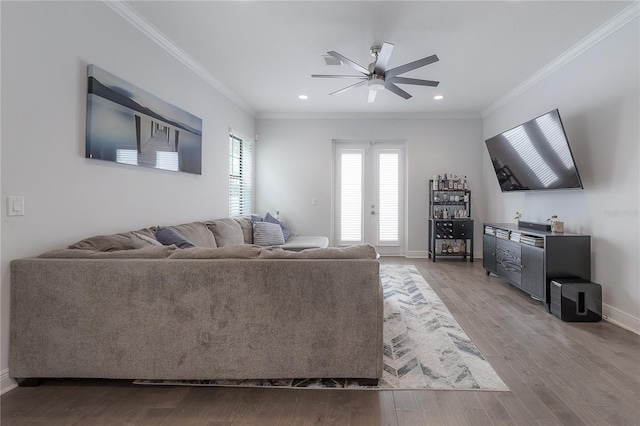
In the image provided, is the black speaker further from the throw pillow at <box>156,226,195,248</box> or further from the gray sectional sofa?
the throw pillow at <box>156,226,195,248</box>

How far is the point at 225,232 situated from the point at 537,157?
3.87 meters

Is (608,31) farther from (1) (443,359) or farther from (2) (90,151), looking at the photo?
(2) (90,151)

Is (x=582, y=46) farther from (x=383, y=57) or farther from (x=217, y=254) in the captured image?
(x=217, y=254)

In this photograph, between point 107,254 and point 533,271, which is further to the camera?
point 533,271

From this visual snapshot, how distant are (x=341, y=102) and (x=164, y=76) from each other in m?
2.88

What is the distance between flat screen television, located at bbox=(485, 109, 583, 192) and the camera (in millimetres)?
3131

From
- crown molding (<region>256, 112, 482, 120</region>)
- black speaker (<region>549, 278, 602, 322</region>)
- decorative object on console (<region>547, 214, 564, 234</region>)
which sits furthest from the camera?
crown molding (<region>256, 112, 482, 120</region>)

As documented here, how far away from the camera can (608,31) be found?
2887mm

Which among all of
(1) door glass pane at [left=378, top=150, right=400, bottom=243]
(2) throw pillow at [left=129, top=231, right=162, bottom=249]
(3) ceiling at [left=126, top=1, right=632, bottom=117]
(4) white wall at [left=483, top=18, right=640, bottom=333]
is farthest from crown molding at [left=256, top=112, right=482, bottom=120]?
(2) throw pillow at [left=129, top=231, right=162, bottom=249]

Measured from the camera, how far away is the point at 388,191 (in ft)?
19.9

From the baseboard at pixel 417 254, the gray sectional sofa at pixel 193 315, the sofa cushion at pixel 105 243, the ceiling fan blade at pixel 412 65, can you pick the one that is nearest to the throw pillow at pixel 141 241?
the sofa cushion at pixel 105 243

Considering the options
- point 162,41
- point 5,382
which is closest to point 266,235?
point 162,41

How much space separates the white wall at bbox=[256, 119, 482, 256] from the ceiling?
1451 millimetres

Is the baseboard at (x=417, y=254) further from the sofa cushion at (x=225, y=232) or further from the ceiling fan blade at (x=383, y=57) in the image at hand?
the ceiling fan blade at (x=383, y=57)
